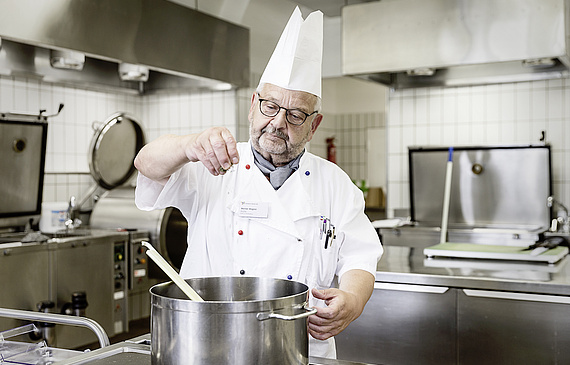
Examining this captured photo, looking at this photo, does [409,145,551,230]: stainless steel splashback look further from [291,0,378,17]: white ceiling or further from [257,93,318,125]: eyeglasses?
[257,93,318,125]: eyeglasses

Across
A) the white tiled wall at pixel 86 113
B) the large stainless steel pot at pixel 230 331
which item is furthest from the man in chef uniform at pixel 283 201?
the white tiled wall at pixel 86 113

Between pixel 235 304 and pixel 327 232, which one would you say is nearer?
pixel 235 304

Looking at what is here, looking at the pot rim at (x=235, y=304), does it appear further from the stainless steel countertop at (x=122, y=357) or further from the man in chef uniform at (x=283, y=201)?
the man in chef uniform at (x=283, y=201)

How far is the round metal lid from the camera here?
4762 mm

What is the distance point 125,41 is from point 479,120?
9.15 feet

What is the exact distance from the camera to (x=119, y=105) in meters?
5.32

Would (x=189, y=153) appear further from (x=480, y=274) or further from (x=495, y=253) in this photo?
(x=495, y=253)

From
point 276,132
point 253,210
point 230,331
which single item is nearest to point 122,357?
point 230,331

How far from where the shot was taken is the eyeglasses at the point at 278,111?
166cm

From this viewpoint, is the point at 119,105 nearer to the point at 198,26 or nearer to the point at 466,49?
the point at 198,26

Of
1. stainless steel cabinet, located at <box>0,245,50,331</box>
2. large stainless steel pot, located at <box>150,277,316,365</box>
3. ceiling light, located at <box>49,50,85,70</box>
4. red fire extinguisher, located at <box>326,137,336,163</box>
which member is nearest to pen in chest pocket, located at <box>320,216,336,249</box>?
large stainless steel pot, located at <box>150,277,316,365</box>

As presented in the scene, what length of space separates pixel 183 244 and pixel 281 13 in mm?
2634

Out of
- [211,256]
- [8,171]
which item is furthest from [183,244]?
[211,256]

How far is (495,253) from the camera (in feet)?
10.0
